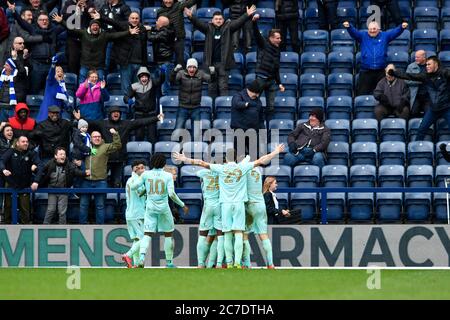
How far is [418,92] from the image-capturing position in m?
27.7

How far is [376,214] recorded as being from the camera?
26.0m

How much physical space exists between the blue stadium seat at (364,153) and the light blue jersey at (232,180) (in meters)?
4.02

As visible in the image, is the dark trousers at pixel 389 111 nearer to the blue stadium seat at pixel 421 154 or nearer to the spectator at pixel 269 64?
the blue stadium seat at pixel 421 154

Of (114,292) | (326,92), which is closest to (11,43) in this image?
(326,92)

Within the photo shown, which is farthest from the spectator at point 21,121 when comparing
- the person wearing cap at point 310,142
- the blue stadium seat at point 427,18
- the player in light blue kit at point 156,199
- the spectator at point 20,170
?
the blue stadium seat at point 427,18

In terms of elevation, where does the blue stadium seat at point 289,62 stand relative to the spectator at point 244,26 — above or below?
below

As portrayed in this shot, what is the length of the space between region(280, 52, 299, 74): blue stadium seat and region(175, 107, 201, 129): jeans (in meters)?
2.41

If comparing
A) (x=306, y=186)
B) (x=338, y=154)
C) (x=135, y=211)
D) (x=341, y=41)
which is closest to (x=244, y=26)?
(x=341, y=41)

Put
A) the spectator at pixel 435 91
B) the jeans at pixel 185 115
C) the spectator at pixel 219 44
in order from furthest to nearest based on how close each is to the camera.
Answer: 1. the spectator at pixel 219 44
2. the jeans at pixel 185 115
3. the spectator at pixel 435 91

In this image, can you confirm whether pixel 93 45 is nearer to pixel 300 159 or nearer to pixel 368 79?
pixel 300 159

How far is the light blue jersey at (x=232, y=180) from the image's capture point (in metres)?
23.1

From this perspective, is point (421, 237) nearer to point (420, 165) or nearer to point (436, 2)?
point (420, 165)

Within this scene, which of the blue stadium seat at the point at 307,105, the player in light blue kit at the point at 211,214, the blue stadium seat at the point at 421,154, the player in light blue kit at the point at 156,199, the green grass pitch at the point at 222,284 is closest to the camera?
the green grass pitch at the point at 222,284

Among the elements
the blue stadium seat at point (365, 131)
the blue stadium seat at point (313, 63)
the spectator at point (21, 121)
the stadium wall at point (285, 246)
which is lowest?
the stadium wall at point (285, 246)
